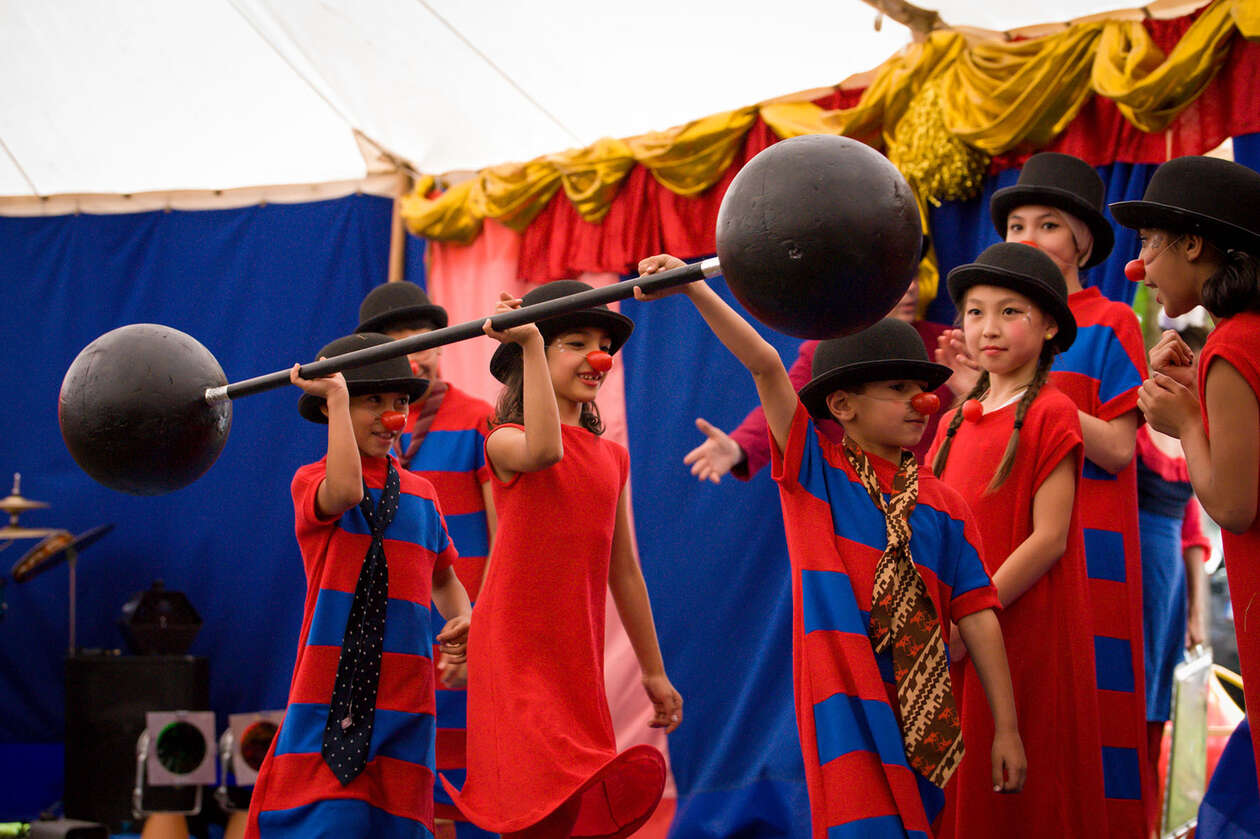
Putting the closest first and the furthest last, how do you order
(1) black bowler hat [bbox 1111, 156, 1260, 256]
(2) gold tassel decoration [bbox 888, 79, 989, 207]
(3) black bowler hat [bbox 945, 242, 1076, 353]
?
(1) black bowler hat [bbox 1111, 156, 1260, 256], (3) black bowler hat [bbox 945, 242, 1076, 353], (2) gold tassel decoration [bbox 888, 79, 989, 207]

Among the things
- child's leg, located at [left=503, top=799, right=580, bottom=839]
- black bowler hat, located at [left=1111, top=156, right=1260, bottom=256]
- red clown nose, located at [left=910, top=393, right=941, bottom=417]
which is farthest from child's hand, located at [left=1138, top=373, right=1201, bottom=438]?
child's leg, located at [left=503, top=799, right=580, bottom=839]

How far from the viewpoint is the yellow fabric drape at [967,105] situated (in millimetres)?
3451

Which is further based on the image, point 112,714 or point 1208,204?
point 112,714

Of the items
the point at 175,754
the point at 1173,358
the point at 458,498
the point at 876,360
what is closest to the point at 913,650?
the point at 876,360

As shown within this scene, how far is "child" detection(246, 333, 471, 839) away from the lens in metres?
2.58

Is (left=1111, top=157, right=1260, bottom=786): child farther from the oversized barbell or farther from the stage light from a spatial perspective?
the stage light

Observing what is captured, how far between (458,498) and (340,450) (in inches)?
43.7

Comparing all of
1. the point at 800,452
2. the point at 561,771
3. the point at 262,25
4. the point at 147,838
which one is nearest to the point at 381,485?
the point at 561,771

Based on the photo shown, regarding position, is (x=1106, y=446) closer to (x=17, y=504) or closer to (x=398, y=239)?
(x=398, y=239)

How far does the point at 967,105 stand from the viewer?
384 cm

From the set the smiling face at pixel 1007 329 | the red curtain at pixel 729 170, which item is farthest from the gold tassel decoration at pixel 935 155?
the smiling face at pixel 1007 329

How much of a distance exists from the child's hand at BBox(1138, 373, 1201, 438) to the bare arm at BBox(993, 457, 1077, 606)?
→ 1.38 ft

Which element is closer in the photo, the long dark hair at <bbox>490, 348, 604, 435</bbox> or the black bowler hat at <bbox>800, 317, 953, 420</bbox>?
the black bowler hat at <bbox>800, 317, 953, 420</bbox>

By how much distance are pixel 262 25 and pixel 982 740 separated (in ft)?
14.1
